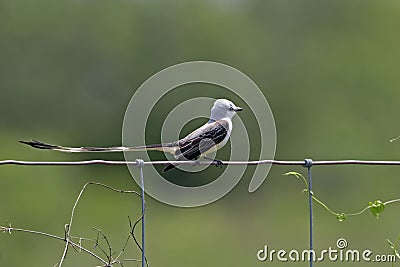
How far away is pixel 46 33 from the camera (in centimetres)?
1942

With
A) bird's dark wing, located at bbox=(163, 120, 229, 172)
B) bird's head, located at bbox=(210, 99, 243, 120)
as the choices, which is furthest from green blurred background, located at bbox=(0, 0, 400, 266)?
bird's dark wing, located at bbox=(163, 120, 229, 172)

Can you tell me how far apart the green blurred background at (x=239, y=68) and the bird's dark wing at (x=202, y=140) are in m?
12.1

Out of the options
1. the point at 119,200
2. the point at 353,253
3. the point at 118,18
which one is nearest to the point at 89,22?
→ the point at 118,18

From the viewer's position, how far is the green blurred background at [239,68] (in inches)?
674

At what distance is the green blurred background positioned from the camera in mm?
17109

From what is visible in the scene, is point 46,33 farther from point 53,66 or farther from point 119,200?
point 119,200

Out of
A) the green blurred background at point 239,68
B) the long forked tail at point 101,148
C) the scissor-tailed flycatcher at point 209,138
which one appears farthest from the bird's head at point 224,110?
the green blurred background at point 239,68

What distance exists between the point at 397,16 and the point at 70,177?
27.5 feet

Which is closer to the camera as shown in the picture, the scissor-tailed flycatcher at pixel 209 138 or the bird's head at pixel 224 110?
the scissor-tailed flycatcher at pixel 209 138

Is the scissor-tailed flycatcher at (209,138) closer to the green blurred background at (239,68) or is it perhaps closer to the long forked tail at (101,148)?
the long forked tail at (101,148)

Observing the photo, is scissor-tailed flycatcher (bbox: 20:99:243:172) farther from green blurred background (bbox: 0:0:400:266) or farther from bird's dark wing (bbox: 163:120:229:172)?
green blurred background (bbox: 0:0:400:266)

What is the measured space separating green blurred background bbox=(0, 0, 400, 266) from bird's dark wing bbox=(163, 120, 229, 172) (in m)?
12.1

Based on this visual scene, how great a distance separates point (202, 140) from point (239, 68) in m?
15.7

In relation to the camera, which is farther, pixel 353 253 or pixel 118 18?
pixel 118 18
